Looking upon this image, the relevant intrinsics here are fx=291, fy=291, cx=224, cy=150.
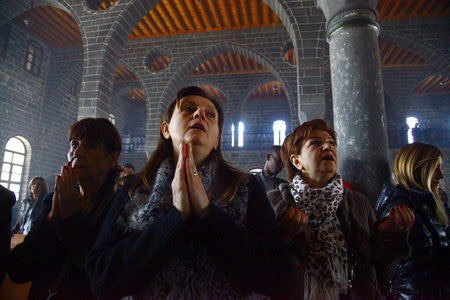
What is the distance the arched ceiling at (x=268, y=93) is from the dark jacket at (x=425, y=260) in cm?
1347

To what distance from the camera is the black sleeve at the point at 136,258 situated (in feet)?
2.90

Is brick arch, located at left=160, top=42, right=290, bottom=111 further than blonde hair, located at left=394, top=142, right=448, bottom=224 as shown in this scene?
Yes

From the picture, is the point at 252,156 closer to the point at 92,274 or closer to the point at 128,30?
the point at 128,30

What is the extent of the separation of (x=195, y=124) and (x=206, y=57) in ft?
29.2

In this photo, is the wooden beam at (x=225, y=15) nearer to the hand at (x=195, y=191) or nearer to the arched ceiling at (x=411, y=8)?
the arched ceiling at (x=411, y=8)

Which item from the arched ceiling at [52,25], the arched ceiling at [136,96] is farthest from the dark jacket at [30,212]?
the arched ceiling at [136,96]

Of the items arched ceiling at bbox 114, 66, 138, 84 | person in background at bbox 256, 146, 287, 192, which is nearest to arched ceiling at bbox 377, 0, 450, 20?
person in background at bbox 256, 146, 287, 192

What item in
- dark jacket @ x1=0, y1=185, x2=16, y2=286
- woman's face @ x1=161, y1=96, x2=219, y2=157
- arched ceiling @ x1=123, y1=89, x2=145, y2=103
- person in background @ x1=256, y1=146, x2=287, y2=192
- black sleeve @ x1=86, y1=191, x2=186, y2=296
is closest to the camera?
black sleeve @ x1=86, y1=191, x2=186, y2=296

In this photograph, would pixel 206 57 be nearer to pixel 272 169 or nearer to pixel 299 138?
pixel 272 169

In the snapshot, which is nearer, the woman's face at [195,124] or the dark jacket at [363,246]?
the woman's face at [195,124]

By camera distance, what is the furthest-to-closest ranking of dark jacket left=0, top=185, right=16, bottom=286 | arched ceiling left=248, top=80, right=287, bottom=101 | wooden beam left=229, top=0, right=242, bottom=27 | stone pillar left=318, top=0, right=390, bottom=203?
arched ceiling left=248, top=80, right=287, bottom=101
wooden beam left=229, top=0, right=242, bottom=27
stone pillar left=318, top=0, right=390, bottom=203
dark jacket left=0, top=185, right=16, bottom=286

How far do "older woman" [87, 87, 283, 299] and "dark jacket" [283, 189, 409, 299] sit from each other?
18.4 inches

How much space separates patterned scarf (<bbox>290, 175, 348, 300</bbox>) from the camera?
1.43 meters

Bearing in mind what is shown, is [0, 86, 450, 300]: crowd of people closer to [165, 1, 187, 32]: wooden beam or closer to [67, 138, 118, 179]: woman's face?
[67, 138, 118, 179]: woman's face
